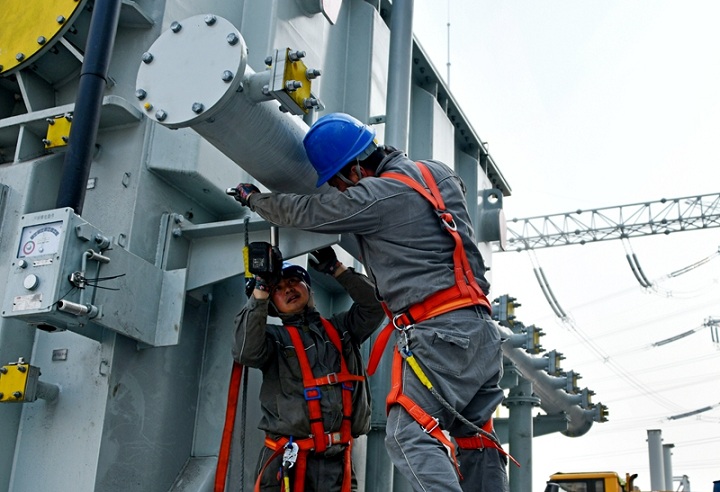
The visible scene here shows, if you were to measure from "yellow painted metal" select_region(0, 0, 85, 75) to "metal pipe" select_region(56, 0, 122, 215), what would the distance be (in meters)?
0.62

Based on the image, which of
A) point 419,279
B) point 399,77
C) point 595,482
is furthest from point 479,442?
point 595,482

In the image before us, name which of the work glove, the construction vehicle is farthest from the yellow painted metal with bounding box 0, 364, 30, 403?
the construction vehicle

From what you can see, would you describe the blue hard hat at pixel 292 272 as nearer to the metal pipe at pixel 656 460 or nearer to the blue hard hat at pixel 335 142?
the blue hard hat at pixel 335 142

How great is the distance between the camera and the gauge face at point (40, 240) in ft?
9.84

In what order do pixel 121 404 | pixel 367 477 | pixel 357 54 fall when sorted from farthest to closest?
pixel 357 54
pixel 367 477
pixel 121 404

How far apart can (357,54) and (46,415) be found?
3415 mm

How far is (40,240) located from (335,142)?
1.28m

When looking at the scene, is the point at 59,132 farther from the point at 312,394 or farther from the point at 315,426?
the point at 315,426

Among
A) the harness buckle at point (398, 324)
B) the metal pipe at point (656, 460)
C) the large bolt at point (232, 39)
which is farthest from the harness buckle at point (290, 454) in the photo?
the metal pipe at point (656, 460)

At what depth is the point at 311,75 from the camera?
3.18 meters

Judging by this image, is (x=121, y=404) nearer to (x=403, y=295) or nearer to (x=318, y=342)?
(x=318, y=342)

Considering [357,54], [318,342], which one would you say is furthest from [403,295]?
[357,54]

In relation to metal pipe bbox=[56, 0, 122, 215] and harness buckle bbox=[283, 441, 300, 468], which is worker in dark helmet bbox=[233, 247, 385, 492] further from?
metal pipe bbox=[56, 0, 122, 215]

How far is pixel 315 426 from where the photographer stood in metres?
3.47
